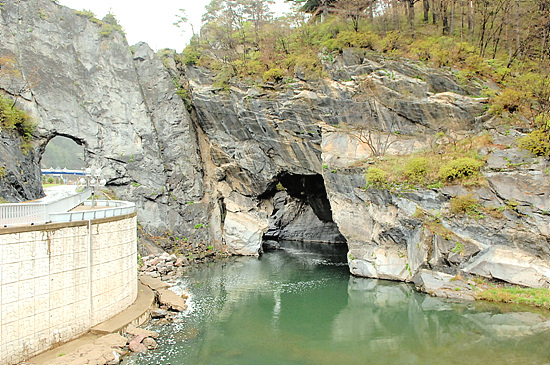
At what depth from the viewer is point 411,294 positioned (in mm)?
19141

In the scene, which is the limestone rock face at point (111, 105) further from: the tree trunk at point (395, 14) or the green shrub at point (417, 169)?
the tree trunk at point (395, 14)

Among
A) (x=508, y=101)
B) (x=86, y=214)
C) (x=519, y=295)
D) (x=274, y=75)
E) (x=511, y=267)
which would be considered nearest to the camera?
(x=86, y=214)

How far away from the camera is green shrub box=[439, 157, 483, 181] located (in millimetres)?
19141

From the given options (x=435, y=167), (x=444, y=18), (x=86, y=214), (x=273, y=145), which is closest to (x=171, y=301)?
(x=86, y=214)

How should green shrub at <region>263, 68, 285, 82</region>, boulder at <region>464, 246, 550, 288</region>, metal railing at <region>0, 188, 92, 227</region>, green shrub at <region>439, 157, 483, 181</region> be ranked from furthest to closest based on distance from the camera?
green shrub at <region>263, 68, 285, 82</region> < green shrub at <region>439, 157, 483, 181</region> < boulder at <region>464, 246, 550, 288</region> < metal railing at <region>0, 188, 92, 227</region>

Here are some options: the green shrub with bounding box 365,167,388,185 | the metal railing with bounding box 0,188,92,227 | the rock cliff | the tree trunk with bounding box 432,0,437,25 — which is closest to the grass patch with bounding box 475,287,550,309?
the rock cliff

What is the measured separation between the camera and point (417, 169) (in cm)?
2078

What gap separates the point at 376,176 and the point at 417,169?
2.37 m

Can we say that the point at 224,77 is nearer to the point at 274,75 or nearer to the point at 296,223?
the point at 274,75

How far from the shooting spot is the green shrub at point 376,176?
2169 cm

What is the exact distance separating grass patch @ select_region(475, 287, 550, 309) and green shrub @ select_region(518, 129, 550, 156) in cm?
671

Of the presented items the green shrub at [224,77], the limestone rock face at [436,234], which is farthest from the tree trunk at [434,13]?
the green shrub at [224,77]

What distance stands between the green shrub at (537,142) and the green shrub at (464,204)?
369cm

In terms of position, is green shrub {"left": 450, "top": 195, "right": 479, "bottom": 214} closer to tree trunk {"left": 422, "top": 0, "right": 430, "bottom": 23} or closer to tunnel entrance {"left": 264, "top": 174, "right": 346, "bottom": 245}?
tree trunk {"left": 422, "top": 0, "right": 430, "bottom": 23}
